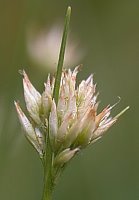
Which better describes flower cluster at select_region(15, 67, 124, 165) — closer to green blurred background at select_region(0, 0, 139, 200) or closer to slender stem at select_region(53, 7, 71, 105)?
slender stem at select_region(53, 7, 71, 105)

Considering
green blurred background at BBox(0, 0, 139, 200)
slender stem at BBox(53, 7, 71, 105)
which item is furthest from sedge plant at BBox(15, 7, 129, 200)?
green blurred background at BBox(0, 0, 139, 200)

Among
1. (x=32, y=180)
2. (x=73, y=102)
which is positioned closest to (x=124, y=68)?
(x=32, y=180)

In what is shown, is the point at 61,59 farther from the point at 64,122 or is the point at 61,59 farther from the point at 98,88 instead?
the point at 98,88

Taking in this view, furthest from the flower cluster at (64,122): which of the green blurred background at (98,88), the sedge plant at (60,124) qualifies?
the green blurred background at (98,88)

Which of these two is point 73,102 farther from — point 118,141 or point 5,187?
point 118,141

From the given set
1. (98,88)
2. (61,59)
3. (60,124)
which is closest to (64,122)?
(60,124)
